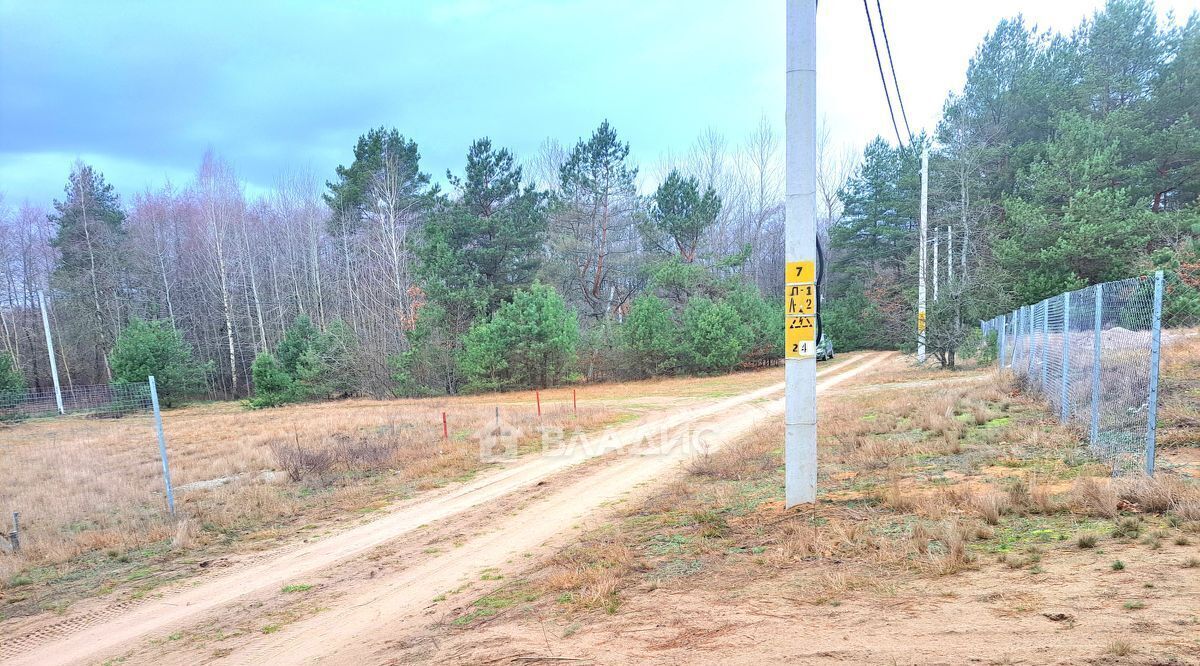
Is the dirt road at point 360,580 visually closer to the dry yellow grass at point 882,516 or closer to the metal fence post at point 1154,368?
the dry yellow grass at point 882,516

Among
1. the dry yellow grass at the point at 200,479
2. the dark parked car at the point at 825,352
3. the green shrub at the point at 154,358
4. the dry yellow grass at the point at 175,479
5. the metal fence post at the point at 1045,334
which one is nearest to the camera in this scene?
the dry yellow grass at the point at 200,479

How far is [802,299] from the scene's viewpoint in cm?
567

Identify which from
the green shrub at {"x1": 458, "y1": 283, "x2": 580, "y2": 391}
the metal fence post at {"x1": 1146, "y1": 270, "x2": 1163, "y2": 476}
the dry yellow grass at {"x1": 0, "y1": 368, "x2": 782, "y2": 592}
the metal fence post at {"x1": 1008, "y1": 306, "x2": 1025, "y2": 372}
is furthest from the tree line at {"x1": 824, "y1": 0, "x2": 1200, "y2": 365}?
the dry yellow grass at {"x1": 0, "y1": 368, "x2": 782, "y2": 592}

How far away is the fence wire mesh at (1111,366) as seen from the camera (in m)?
5.66

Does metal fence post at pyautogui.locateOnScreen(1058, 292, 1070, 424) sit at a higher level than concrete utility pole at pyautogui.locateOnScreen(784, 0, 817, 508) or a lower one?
lower

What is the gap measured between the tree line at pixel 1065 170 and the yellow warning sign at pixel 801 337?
21.7m

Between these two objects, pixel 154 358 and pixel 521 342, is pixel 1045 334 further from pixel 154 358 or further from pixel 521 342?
pixel 154 358

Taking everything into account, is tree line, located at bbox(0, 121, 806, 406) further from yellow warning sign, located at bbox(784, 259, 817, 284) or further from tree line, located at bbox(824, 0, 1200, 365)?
yellow warning sign, located at bbox(784, 259, 817, 284)

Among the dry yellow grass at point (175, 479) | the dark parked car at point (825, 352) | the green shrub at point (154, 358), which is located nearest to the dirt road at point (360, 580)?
the dry yellow grass at point (175, 479)

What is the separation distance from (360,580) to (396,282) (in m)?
34.0

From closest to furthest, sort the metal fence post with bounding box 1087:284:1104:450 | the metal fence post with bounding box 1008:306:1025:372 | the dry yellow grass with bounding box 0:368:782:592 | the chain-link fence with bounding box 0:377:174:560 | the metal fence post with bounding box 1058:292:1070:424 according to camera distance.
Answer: the metal fence post with bounding box 1087:284:1104:450, the dry yellow grass with bounding box 0:368:782:592, the metal fence post with bounding box 1058:292:1070:424, the chain-link fence with bounding box 0:377:174:560, the metal fence post with bounding box 1008:306:1025:372

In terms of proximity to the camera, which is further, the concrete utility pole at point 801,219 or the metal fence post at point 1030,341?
the metal fence post at point 1030,341

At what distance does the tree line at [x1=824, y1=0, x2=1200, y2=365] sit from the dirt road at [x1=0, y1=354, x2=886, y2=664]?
21057mm

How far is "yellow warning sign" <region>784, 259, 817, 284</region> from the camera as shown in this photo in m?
5.62
